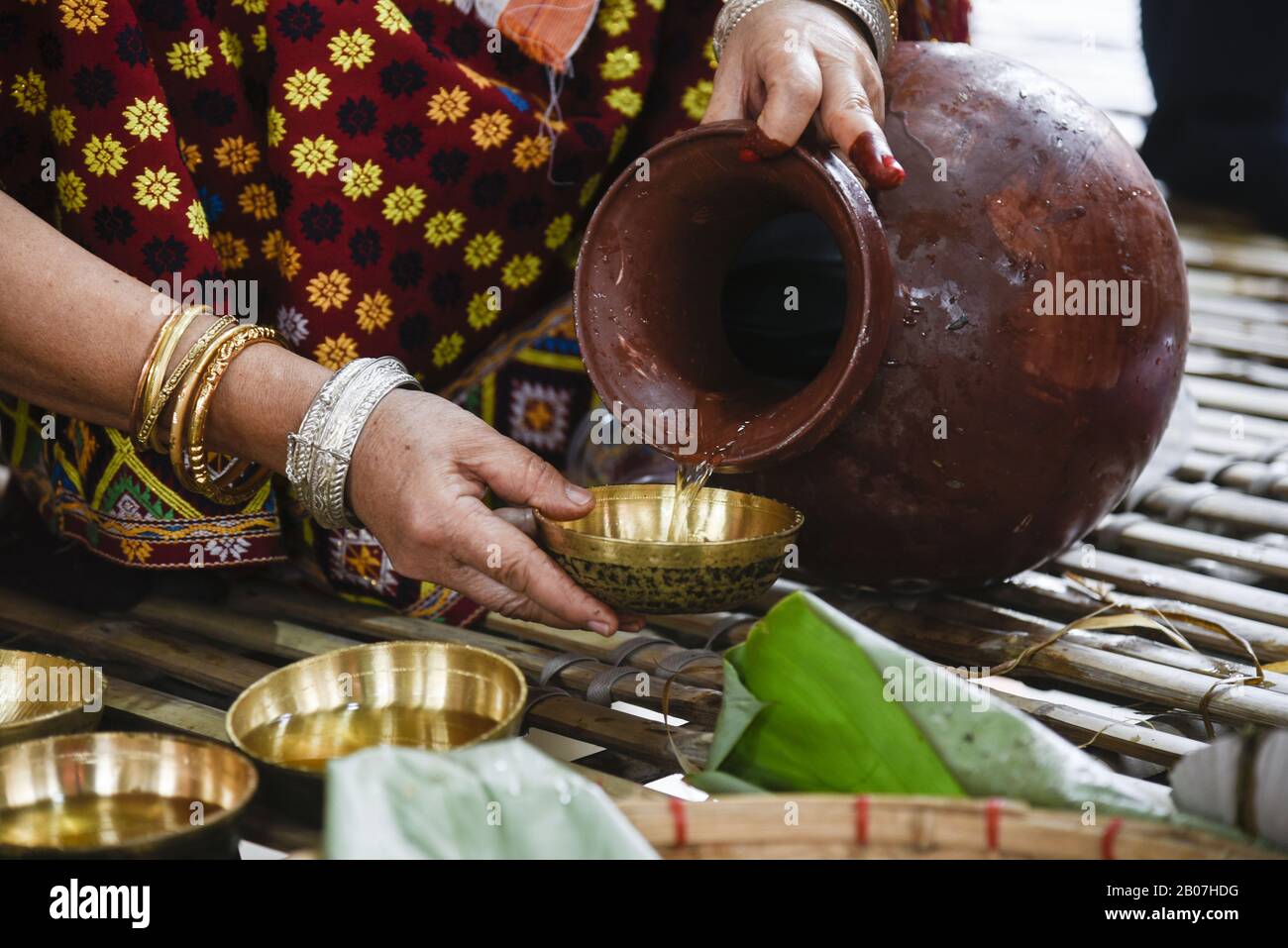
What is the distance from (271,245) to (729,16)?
1.93ft

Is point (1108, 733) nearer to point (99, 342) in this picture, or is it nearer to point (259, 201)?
point (99, 342)

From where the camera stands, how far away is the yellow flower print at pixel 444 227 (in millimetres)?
1689

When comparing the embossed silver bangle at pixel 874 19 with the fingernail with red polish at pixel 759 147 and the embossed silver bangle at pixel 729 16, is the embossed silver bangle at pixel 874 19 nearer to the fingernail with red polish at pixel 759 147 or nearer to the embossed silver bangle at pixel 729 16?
the embossed silver bangle at pixel 729 16

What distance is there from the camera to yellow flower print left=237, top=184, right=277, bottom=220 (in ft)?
5.44

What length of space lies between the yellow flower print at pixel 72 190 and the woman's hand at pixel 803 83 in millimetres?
666

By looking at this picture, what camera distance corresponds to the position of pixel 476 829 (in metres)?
0.81

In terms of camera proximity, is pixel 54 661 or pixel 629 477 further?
pixel 629 477

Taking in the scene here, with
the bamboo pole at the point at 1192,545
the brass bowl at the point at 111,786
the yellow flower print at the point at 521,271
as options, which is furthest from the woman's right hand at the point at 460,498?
the bamboo pole at the point at 1192,545

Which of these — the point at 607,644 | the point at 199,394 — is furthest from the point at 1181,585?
the point at 199,394

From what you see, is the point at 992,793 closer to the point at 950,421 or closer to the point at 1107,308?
the point at 950,421

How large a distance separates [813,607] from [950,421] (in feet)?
1.33

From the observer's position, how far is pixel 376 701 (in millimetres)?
1276

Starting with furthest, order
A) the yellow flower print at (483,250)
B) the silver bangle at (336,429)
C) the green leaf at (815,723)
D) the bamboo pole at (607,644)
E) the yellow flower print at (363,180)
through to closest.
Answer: the yellow flower print at (483,250)
the yellow flower print at (363,180)
the bamboo pole at (607,644)
the silver bangle at (336,429)
the green leaf at (815,723)
